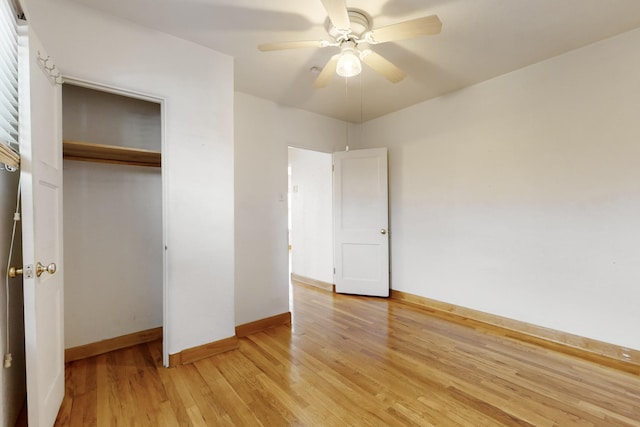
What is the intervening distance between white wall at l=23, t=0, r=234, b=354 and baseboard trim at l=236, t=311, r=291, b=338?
0.37 metres

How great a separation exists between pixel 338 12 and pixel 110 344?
312 centimetres

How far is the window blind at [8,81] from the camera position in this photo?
120 centimetres

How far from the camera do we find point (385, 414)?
1.65 meters

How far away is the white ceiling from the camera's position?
6.15 feet

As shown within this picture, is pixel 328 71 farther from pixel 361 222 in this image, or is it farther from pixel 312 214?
pixel 312 214

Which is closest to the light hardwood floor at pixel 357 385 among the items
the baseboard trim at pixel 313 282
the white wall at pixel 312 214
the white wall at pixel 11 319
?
the white wall at pixel 11 319

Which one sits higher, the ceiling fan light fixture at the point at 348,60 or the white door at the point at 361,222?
the ceiling fan light fixture at the point at 348,60

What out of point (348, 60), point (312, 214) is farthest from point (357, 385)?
point (312, 214)

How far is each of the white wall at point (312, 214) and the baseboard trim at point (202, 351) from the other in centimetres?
209

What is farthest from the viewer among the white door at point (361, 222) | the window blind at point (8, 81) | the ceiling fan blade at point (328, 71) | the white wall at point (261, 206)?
the white door at point (361, 222)

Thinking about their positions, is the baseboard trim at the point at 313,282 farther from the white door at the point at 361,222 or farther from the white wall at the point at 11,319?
the white wall at the point at 11,319

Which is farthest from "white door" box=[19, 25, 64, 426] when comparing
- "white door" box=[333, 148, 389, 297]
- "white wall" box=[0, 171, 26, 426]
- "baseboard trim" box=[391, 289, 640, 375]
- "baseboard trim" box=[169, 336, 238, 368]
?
"baseboard trim" box=[391, 289, 640, 375]

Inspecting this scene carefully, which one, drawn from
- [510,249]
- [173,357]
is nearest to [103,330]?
[173,357]

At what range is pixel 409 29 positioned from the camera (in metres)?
1.61
